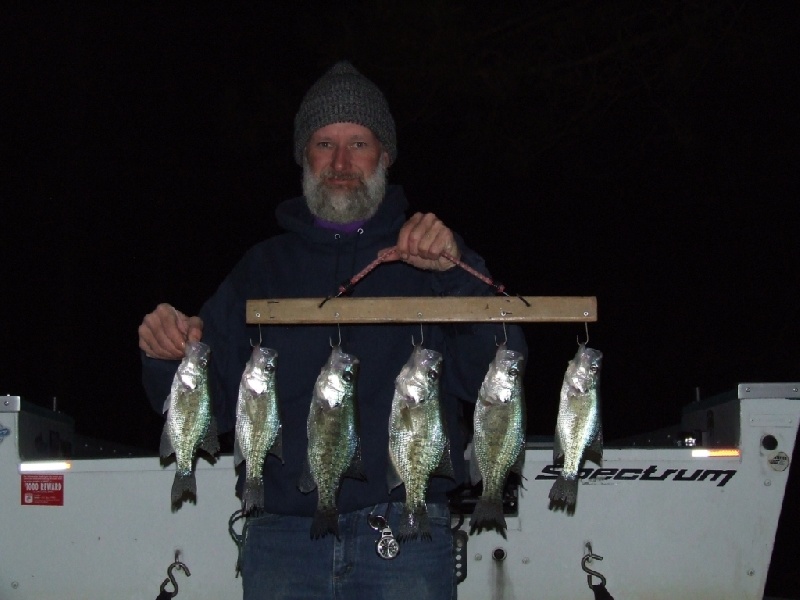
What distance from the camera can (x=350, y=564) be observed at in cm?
423

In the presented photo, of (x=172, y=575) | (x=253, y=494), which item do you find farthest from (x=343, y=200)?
(x=172, y=575)

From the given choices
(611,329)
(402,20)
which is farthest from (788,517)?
(611,329)

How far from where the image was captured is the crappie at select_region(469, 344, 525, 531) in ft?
13.6

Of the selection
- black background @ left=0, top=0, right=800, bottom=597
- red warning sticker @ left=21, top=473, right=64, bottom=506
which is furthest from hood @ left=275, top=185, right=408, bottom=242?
black background @ left=0, top=0, right=800, bottom=597

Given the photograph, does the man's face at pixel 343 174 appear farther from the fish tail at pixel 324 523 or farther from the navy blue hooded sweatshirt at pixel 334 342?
the fish tail at pixel 324 523

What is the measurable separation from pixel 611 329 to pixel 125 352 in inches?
587

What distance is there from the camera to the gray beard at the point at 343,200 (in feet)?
15.8

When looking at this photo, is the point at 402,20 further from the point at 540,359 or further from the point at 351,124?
the point at 540,359

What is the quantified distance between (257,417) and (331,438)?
32cm

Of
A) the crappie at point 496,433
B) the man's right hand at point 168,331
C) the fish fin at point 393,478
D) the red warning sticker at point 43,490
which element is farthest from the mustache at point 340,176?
the red warning sticker at point 43,490

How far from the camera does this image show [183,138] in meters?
30.0

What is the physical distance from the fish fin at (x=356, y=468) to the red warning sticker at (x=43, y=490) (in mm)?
1896

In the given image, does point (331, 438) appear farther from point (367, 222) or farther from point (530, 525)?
point (530, 525)

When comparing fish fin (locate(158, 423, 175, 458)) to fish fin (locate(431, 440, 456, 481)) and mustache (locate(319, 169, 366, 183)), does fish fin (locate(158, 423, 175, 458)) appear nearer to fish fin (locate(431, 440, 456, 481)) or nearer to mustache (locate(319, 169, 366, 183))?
fish fin (locate(431, 440, 456, 481))
